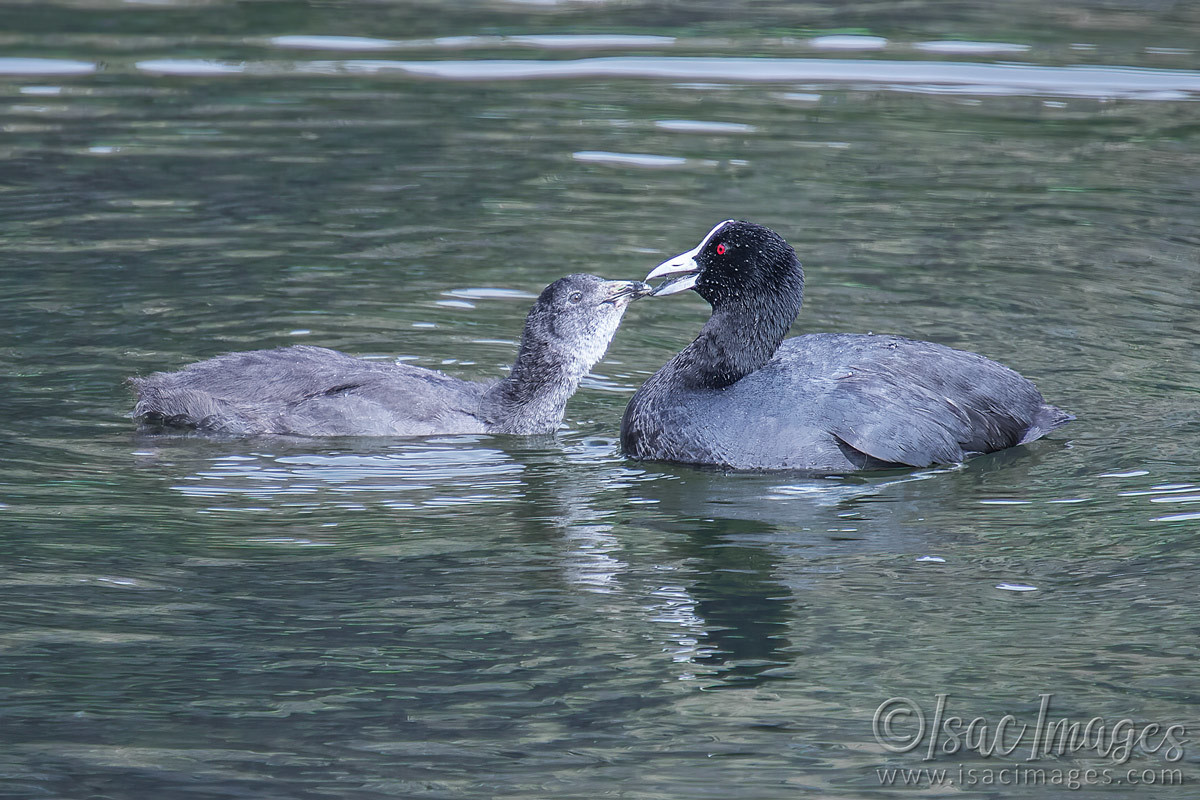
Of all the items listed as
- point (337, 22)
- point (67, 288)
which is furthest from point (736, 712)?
point (337, 22)

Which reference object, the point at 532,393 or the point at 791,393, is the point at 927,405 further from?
the point at 532,393

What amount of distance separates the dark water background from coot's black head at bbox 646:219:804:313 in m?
0.99

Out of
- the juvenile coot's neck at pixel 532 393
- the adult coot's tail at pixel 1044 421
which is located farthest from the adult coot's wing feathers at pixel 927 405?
the juvenile coot's neck at pixel 532 393

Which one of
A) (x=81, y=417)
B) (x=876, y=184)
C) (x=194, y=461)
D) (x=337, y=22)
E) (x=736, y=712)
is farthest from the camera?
(x=337, y=22)

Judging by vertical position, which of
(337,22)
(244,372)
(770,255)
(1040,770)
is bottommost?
(1040,770)

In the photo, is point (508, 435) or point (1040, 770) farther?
point (508, 435)

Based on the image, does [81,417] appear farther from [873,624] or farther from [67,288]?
[873,624]

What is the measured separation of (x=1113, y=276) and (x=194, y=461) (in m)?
6.30

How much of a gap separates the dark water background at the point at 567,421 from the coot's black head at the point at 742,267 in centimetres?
99

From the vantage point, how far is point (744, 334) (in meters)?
8.22

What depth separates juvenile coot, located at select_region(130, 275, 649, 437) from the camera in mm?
8117

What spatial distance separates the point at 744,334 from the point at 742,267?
34 centimetres

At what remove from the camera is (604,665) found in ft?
18.6

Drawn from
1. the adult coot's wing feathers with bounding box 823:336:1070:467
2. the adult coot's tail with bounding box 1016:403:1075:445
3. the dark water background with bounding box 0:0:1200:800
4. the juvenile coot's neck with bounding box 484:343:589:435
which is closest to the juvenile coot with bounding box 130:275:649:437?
the juvenile coot's neck with bounding box 484:343:589:435
